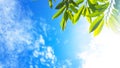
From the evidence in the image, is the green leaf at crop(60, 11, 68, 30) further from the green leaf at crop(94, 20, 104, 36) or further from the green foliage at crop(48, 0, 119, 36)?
the green leaf at crop(94, 20, 104, 36)

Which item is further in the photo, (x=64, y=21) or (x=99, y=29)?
(x=64, y=21)

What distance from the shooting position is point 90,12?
1.62 m

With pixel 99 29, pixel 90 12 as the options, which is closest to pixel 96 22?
pixel 99 29

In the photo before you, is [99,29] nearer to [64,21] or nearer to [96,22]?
[96,22]

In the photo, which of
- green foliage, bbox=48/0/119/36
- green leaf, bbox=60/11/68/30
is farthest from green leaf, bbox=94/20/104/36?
green leaf, bbox=60/11/68/30

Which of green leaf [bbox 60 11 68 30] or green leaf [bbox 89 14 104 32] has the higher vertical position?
green leaf [bbox 60 11 68 30]

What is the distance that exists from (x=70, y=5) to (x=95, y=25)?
27.8 inches

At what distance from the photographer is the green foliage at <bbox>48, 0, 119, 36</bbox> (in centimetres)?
119

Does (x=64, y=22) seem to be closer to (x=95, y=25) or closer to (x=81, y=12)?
(x=81, y=12)

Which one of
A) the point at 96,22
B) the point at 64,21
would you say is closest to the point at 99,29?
the point at 96,22

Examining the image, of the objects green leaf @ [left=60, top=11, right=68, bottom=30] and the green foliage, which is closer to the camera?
the green foliage

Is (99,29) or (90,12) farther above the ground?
(90,12)

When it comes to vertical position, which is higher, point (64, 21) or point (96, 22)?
point (64, 21)

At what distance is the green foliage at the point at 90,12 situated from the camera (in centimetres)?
119
